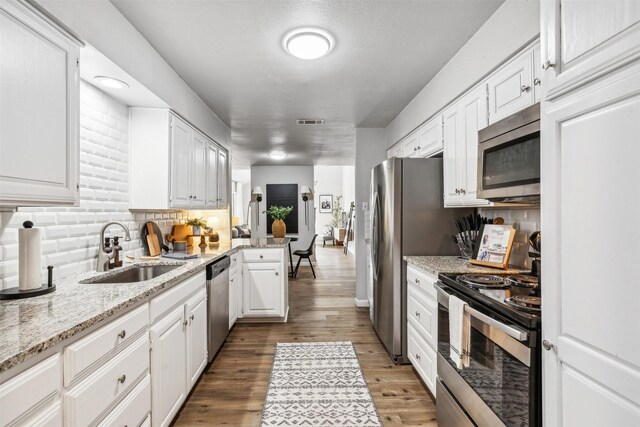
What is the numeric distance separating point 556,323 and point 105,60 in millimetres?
2375

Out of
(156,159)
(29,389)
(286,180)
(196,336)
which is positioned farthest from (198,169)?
(286,180)

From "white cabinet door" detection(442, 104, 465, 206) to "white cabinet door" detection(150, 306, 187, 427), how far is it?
2.10 m

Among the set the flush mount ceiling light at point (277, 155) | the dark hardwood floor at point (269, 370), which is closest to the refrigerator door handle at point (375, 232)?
the dark hardwood floor at point (269, 370)

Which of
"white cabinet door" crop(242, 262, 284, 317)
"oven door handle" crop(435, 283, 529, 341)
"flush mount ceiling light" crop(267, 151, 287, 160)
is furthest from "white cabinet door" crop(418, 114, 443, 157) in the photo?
"flush mount ceiling light" crop(267, 151, 287, 160)

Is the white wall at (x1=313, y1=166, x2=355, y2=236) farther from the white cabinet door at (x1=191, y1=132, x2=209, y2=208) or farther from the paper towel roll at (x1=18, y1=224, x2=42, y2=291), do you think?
the paper towel roll at (x1=18, y1=224, x2=42, y2=291)

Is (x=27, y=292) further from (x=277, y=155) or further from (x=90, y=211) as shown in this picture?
(x=277, y=155)

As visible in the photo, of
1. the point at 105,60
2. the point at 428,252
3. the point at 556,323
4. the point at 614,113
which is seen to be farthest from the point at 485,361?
the point at 105,60

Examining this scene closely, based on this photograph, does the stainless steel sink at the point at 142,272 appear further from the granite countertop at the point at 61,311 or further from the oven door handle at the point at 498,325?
the oven door handle at the point at 498,325

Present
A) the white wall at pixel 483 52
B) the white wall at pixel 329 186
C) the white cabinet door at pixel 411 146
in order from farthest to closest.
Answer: the white wall at pixel 329 186
the white cabinet door at pixel 411 146
the white wall at pixel 483 52

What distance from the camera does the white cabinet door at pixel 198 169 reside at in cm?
319

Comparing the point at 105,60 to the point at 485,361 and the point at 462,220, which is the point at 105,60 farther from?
the point at 462,220

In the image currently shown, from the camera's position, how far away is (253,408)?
216cm

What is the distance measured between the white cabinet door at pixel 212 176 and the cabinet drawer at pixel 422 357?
2.43 meters

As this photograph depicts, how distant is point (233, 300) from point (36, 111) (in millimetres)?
2541
